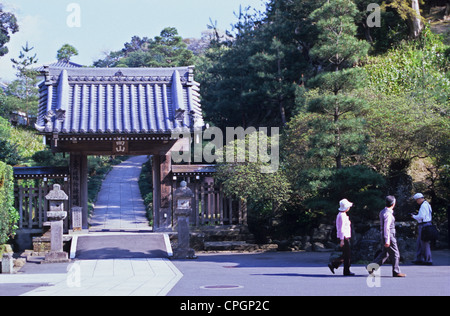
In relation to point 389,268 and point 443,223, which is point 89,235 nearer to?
point 389,268

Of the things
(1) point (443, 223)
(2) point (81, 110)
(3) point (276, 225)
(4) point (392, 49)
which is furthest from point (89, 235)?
(4) point (392, 49)

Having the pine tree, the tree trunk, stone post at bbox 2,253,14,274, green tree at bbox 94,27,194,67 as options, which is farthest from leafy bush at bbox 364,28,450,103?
green tree at bbox 94,27,194,67

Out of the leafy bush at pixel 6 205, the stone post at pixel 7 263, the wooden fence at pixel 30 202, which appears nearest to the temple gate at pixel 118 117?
the wooden fence at pixel 30 202

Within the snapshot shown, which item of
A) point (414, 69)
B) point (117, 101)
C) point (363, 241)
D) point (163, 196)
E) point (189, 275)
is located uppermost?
point (414, 69)

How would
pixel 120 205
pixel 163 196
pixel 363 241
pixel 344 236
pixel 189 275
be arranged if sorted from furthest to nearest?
pixel 120 205
pixel 163 196
pixel 363 241
pixel 189 275
pixel 344 236

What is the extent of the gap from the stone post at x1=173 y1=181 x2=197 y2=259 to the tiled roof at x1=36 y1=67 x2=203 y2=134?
3.06 metres

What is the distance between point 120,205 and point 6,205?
516 inches

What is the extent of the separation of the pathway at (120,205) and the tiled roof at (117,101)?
15.4 ft

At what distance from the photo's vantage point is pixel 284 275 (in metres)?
12.7

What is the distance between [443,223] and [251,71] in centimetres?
1401

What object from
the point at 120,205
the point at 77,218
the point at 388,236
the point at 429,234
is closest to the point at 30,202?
the point at 77,218

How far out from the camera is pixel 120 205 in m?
31.1

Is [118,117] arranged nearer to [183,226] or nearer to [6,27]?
[183,226]
